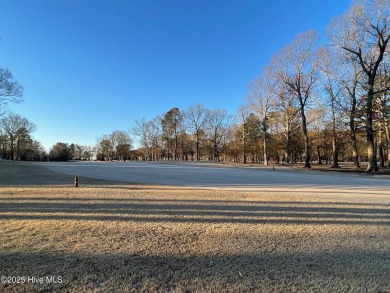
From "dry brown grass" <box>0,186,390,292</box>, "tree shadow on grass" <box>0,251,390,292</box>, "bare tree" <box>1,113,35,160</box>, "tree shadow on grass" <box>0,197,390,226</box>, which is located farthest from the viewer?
"bare tree" <box>1,113,35,160</box>

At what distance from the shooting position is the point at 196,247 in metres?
4.59

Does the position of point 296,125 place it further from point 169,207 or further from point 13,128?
point 13,128

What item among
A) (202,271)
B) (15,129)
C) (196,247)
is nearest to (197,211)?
(196,247)

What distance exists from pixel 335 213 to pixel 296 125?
46259 mm

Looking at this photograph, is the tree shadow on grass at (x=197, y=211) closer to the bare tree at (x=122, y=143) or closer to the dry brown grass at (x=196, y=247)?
the dry brown grass at (x=196, y=247)

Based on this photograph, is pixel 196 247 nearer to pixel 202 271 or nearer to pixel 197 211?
pixel 202 271

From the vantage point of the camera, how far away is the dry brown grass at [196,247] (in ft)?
11.2

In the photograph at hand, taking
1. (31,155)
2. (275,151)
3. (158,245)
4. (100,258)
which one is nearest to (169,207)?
(158,245)

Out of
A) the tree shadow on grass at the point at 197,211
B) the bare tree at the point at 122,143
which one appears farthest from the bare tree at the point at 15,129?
the tree shadow on grass at the point at 197,211

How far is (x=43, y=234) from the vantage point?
517cm

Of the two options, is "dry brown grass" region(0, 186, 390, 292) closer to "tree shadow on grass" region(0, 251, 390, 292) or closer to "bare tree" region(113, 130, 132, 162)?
"tree shadow on grass" region(0, 251, 390, 292)

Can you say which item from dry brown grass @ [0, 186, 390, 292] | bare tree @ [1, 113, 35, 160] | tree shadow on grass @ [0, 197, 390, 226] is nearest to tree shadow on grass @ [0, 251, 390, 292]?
dry brown grass @ [0, 186, 390, 292]

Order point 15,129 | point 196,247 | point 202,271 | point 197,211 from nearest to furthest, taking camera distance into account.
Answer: point 202,271 < point 196,247 < point 197,211 < point 15,129

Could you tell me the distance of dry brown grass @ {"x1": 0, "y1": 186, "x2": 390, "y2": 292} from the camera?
340cm
